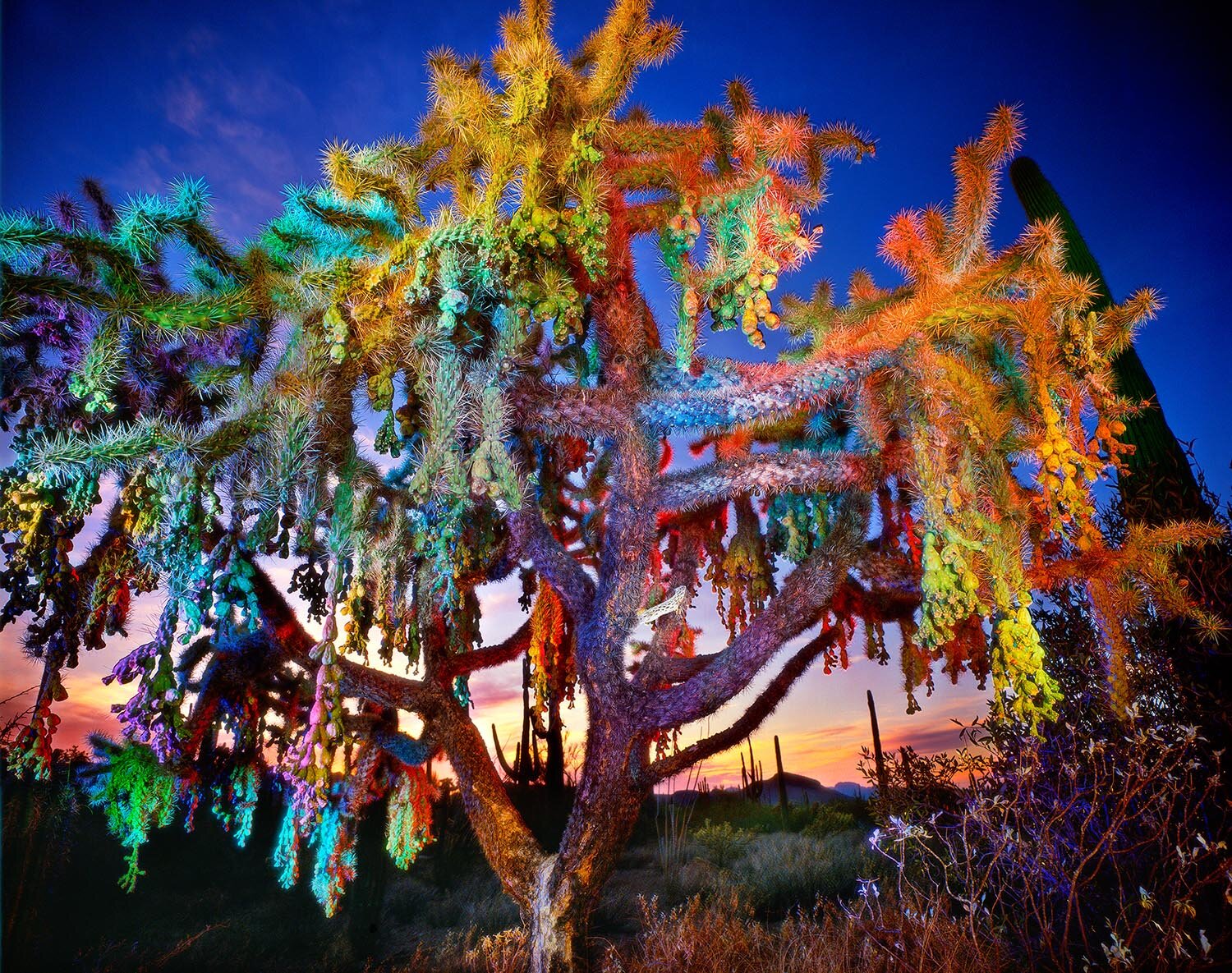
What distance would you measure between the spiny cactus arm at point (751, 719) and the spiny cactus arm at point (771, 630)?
40 cm

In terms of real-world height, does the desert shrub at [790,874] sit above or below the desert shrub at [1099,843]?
below

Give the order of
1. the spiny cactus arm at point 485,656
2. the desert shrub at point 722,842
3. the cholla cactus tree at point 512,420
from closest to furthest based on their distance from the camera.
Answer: the cholla cactus tree at point 512,420 → the spiny cactus arm at point 485,656 → the desert shrub at point 722,842

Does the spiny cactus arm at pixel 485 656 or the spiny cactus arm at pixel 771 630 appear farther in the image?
the spiny cactus arm at pixel 485 656

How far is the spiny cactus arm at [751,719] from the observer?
16.3 ft

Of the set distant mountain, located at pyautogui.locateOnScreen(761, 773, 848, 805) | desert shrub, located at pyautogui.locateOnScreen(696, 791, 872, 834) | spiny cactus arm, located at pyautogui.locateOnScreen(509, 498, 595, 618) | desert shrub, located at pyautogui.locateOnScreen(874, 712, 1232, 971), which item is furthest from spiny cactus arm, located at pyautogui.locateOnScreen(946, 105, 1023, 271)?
distant mountain, located at pyautogui.locateOnScreen(761, 773, 848, 805)

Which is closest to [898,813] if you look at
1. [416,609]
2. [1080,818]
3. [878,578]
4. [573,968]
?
[1080,818]

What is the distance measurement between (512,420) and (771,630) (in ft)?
8.40

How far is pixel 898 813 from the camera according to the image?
652 centimetres

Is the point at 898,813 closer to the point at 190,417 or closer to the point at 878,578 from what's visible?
the point at 878,578

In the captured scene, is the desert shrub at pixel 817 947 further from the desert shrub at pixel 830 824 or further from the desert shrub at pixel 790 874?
the desert shrub at pixel 830 824

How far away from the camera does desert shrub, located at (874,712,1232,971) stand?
359cm

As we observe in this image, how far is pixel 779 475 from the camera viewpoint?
15.6ft

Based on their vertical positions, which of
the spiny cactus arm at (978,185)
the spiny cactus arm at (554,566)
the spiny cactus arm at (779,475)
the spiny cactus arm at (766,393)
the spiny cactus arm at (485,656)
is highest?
the spiny cactus arm at (978,185)

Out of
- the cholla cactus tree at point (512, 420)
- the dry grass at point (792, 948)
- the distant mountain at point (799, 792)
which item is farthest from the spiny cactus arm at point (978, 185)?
the distant mountain at point (799, 792)
